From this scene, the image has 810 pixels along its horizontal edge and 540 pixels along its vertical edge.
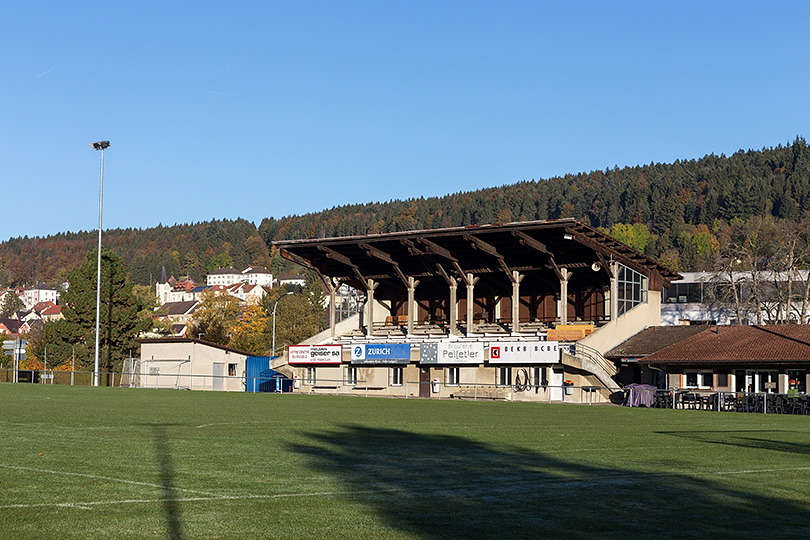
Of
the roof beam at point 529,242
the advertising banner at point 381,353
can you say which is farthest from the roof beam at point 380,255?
the roof beam at point 529,242

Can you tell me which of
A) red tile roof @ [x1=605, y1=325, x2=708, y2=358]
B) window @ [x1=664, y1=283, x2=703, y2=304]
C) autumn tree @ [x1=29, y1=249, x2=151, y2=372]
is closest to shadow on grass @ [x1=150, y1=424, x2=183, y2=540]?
red tile roof @ [x1=605, y1=325, x2=708, y2=358]

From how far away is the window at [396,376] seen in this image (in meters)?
70.5

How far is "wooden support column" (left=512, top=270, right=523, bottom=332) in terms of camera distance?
232 ft

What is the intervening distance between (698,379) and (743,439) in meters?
34.3

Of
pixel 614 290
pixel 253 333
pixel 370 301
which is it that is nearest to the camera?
pixel 614 290

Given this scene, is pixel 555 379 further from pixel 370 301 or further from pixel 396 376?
pixel 370 301

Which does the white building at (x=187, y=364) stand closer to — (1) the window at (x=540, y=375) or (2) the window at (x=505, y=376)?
(2) the window at (x=505, y=376)

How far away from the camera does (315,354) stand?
238 ft

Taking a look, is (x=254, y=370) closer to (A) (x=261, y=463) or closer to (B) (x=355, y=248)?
(B) (x=355, y=248)

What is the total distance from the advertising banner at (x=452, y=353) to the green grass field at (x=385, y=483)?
40.6 m

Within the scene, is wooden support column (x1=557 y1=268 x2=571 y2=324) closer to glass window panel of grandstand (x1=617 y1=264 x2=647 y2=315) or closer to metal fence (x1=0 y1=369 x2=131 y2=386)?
glass window panel of grandstand (x1=617 y1=264 x2=647 y2=315)

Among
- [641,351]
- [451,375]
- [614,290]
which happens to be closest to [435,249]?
[451,375]

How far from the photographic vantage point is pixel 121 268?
97.5 m

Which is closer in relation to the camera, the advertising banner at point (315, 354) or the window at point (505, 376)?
the window at point (505, 376)
